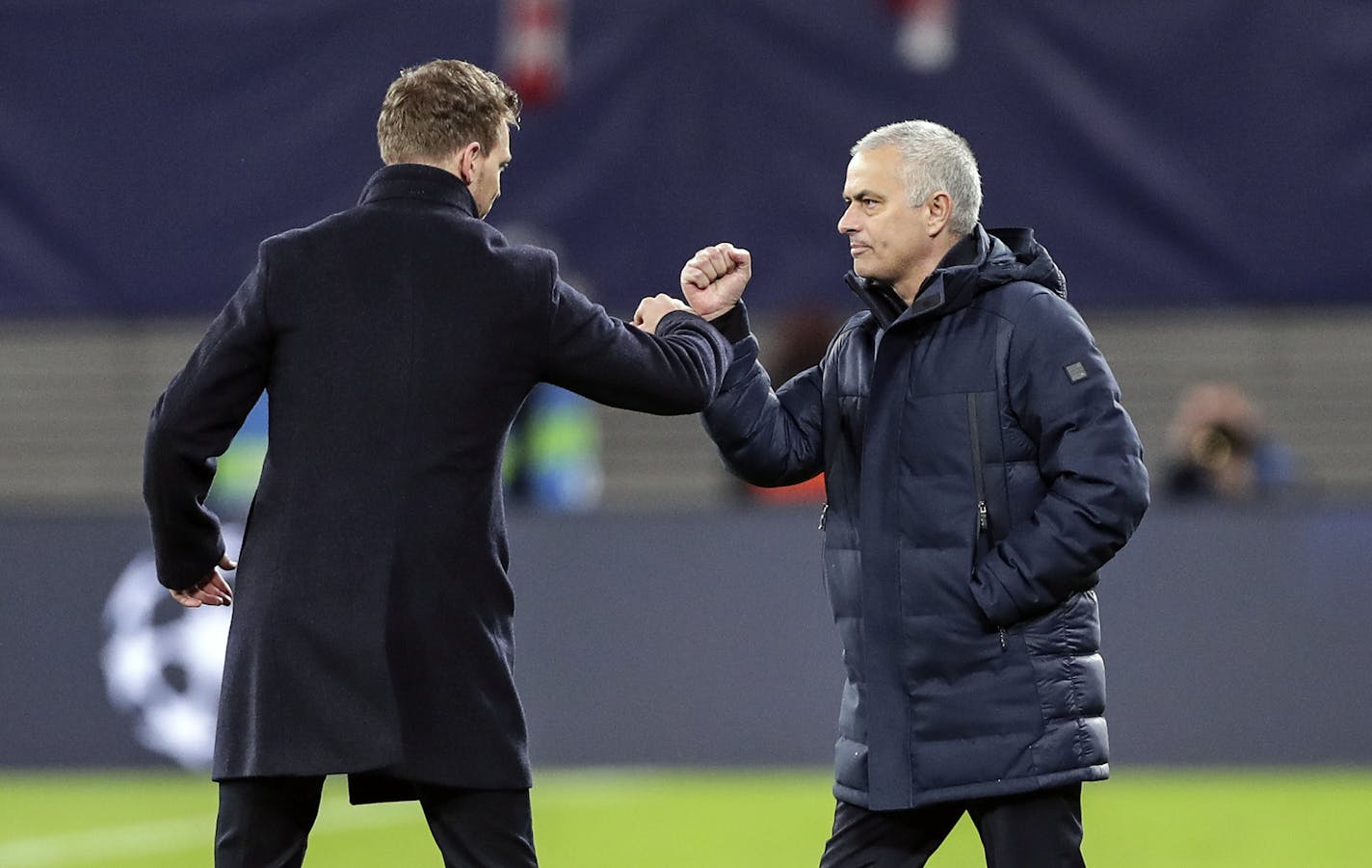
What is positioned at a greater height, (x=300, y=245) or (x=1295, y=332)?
(x=1295, y=332)

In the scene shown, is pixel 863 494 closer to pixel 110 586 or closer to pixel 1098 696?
pixel 1098 696

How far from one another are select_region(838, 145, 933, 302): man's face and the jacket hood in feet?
0.15

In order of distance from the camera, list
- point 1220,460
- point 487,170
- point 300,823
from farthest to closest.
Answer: point 1220,460 < point 487,170 < point 300,823

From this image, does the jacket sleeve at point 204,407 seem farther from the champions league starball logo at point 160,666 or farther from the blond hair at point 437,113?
the champions league starball logo at point 160,666

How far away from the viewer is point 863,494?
474 cm

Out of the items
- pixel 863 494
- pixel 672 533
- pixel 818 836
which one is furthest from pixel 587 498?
pixel 863 494

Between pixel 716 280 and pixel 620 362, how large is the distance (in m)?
0.62

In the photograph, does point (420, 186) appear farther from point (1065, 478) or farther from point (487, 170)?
point (1065, 478)

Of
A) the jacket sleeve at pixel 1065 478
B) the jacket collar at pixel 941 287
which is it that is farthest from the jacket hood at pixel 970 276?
the jacket sleeve at pixel 1065 478


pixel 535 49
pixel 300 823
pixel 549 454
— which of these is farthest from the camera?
pixel 549 454

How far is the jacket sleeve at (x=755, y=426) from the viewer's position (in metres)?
4.91

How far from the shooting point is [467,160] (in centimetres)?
441

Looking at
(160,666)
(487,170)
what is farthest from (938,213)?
(160,666)

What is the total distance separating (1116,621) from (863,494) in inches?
204
